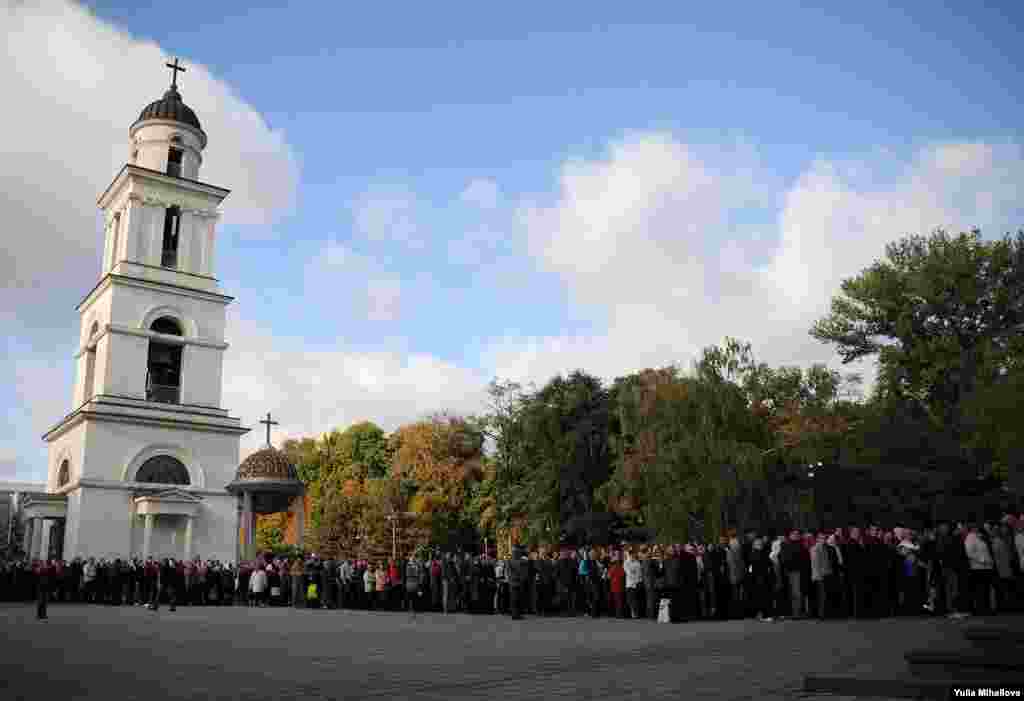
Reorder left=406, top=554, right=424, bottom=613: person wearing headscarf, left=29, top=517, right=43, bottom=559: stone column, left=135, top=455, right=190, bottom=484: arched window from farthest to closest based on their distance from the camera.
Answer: left=135, top=455, right=190, bottom=484: arched window < left=29, top=517, right=43, bottom=559: stone column < left=406, top=554, right=424, bottom=613: person wearing headscarf

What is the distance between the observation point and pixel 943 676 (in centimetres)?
726

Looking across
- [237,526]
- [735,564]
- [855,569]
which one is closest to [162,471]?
[237,526]

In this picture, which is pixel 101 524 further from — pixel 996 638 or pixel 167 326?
pixel 996 638

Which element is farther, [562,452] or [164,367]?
[562,452]

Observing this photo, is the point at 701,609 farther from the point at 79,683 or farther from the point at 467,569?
the point at 79,683

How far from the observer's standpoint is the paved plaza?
7.89 meters

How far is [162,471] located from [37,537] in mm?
5736

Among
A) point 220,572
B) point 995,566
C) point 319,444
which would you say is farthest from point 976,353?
point 319,444

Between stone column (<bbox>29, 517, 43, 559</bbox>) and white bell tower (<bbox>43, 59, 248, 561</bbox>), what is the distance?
1.68 metres

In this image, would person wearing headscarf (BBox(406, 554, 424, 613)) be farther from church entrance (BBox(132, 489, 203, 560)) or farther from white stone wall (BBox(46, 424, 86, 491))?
white stone wall (BBox(46, 424, 86, 491))

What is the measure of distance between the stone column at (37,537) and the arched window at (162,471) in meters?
4.55

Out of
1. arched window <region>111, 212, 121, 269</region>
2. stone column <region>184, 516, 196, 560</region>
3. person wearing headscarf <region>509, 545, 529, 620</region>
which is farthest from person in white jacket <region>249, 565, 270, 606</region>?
arched window <region>111, 212, 121, 269</region>

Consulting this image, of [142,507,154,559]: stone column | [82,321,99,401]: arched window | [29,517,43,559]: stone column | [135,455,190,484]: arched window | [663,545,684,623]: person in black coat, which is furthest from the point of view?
[82,321,99,401]: arched window

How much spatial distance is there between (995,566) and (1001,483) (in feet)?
63.5
